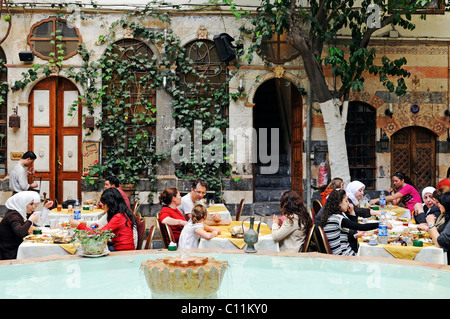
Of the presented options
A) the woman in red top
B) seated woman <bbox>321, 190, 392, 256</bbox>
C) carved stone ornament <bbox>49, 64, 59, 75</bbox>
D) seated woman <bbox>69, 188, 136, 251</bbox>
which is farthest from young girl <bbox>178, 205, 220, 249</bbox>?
carved stone ornament <bbox>49, 64, 59, 75</bbox>

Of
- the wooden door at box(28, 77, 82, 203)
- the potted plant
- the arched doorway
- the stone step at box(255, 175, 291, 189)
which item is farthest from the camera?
the stone step at box(255, 175, 291, 189)

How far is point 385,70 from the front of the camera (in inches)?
402

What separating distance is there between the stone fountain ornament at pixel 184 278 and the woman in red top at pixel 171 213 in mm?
2869

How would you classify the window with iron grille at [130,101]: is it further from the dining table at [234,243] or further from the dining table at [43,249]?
the dining table at [43,249]

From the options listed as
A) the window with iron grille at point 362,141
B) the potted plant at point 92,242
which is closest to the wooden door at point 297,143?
the window with iron grille at point 362,141

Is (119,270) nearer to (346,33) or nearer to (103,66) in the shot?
(103,66)

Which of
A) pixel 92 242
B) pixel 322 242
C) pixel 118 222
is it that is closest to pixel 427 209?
pixel 322 242

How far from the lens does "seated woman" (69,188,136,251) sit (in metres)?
5.65

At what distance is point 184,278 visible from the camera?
11.3 feet

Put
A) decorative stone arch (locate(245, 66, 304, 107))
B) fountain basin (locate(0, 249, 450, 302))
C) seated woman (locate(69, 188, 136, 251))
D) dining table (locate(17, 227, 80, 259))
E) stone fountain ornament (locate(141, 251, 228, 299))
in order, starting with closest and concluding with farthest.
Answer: stone fountain ornament (locate(141, 251, 228, 299)), fountain basin (locate(0, 249, 450, 302)), dining table (locate(17, 227, 80, 259)), seated woman (locate(69, 188, 136, 251)), decorative stone arch (locate(245, 66, 304, 107))

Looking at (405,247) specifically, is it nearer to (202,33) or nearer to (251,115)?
(251,115)

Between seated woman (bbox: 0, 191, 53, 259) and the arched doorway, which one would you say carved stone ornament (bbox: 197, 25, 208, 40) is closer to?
the arched doorway

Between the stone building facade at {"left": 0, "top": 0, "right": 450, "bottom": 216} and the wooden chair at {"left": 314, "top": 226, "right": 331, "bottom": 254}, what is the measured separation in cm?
564

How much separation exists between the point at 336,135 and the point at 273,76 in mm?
2056
